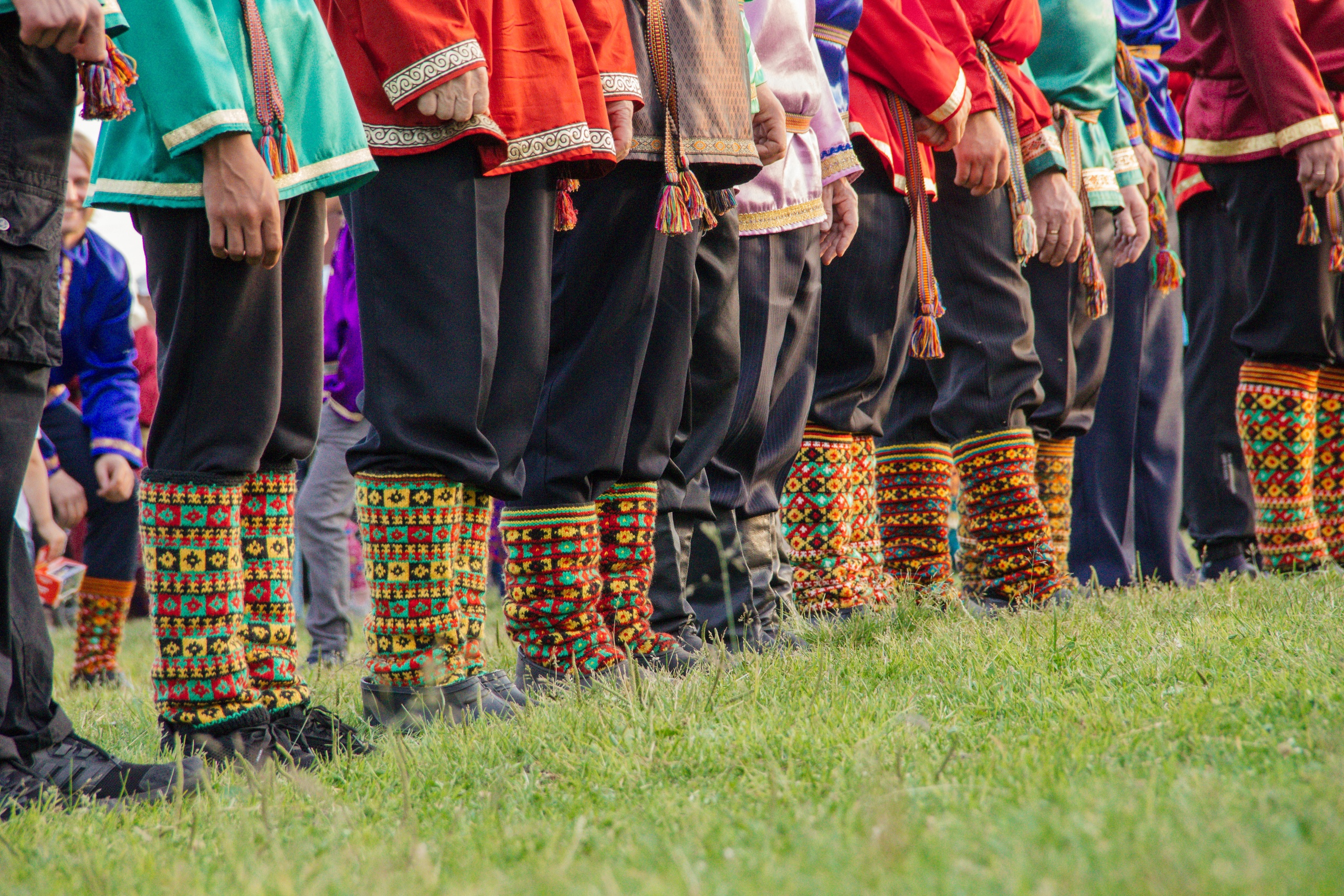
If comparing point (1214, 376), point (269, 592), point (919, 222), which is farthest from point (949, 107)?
point (269, 592)

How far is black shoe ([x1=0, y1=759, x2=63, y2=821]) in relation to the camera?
1906 millimetres

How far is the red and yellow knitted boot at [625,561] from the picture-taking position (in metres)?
2.93

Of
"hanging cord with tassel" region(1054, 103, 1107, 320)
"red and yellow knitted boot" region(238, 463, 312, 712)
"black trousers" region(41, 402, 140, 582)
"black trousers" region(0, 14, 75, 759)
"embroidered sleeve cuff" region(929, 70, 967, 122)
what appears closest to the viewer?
"black trousers" region(0, 14, 75, 759)

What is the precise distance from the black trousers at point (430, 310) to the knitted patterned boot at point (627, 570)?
48 centimetres

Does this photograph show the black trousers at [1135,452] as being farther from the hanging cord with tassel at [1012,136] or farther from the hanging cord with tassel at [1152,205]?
the hanging cord with tassel at [1012,136]

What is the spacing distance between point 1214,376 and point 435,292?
3801mm

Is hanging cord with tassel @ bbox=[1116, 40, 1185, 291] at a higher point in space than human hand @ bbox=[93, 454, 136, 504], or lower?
higher

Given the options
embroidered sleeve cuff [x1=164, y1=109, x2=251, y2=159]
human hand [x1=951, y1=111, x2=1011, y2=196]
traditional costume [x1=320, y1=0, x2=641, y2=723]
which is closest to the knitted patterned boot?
traditional costume [x1=320, y1=0, x2=641, y2=723]

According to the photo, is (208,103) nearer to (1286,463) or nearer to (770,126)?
(770,126)

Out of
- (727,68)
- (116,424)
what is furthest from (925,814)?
(116,424)

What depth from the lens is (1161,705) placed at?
199cm

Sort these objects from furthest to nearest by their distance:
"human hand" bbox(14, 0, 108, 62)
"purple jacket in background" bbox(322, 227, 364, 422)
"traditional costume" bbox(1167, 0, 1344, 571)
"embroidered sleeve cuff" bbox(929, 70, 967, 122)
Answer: "purple jacket in background" bbox(322, 227, 364, 422) → "traditional costume" bbox(1167, 0, 1344, 571) → "embroidered sleeve cuff" bbox(929, 70, 967, 122) → "human hand" bbox(14, 0, 108, 62)

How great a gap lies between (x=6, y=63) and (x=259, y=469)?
0.88 m

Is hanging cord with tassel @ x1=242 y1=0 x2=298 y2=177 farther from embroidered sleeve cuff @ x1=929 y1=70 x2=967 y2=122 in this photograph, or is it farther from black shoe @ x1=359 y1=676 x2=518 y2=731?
embroidered sleeve cuff @ x1=929 y1=70 x2=967 y2=122
